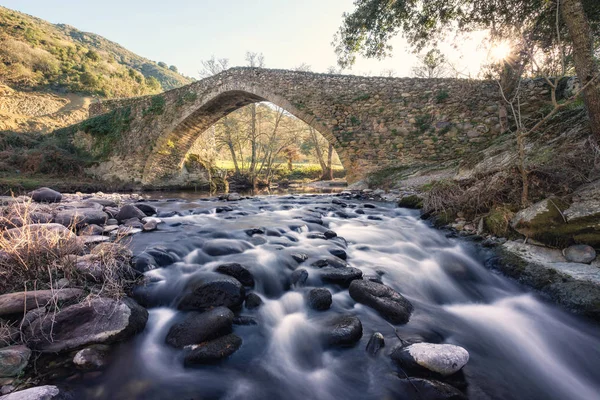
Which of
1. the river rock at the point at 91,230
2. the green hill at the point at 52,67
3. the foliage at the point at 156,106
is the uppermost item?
the green hill at the point at 52,67

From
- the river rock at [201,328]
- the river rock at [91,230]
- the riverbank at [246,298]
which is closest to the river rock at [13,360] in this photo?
the riverbank at [246,298]

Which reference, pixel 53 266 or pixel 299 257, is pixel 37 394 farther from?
pixel 299 257

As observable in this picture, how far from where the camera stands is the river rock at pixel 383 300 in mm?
2410

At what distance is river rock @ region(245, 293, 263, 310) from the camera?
2562 mm

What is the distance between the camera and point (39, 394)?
141 cm

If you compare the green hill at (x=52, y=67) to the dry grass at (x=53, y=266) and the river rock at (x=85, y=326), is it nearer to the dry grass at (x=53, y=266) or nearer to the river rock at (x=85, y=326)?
the dry grass at (x=53, y=266)

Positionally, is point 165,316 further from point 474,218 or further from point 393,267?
point 474,218

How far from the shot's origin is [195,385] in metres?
1.75

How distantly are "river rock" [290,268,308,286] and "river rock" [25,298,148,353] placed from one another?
1.44m

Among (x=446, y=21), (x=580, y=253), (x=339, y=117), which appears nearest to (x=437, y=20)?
(x=446, y=21)

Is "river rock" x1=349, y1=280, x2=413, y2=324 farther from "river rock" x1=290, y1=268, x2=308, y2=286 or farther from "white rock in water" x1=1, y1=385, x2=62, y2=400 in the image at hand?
"white rock in water" x1=1, y1=385, x2=62, y2=400

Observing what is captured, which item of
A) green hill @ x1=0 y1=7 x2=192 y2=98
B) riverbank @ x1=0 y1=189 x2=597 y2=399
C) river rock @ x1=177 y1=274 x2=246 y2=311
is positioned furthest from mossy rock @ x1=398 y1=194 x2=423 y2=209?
green hill @ x1=0 y1=7 x2=192 y2=98

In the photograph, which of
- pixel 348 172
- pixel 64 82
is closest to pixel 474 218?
pixel 348 172

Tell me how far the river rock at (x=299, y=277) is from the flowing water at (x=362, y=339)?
0.08 metres
